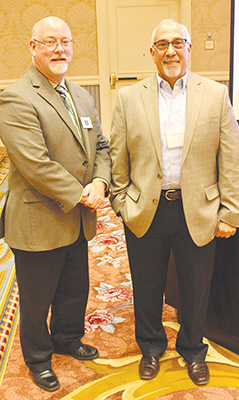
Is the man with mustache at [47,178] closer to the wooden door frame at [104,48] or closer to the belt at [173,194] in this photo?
the belt at [173,194]

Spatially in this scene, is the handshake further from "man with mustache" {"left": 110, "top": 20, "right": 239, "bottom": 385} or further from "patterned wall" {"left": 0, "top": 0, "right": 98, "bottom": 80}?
"patterned wall" {"left": 0, "top": 0, "right": 98, "bottom": 80}

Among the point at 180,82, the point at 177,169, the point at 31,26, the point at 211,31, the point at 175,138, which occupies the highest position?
the point at 31,26

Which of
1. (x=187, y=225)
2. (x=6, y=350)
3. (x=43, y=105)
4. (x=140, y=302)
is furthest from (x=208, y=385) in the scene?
(x=43, y=105)

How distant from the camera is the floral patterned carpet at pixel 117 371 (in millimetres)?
2012

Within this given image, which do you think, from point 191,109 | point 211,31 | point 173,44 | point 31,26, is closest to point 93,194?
point 191,109

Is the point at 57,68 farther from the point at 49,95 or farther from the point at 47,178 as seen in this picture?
the point at 47,178

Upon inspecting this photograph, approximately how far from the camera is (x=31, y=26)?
6.57 meters

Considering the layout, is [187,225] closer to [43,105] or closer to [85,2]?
[43,105]

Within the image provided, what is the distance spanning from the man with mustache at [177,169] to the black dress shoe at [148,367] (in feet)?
0.67

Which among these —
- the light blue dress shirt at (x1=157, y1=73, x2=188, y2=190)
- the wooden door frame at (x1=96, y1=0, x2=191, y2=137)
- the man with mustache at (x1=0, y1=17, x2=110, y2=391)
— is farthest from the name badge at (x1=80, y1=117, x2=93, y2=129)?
the wooden door frame at (x1=96, y1=0, x2=191, y2=137)

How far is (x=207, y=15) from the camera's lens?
263 inches

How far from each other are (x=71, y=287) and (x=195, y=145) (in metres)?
0.97

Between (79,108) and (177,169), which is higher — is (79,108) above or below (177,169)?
above

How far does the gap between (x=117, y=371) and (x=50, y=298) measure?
0.52m
